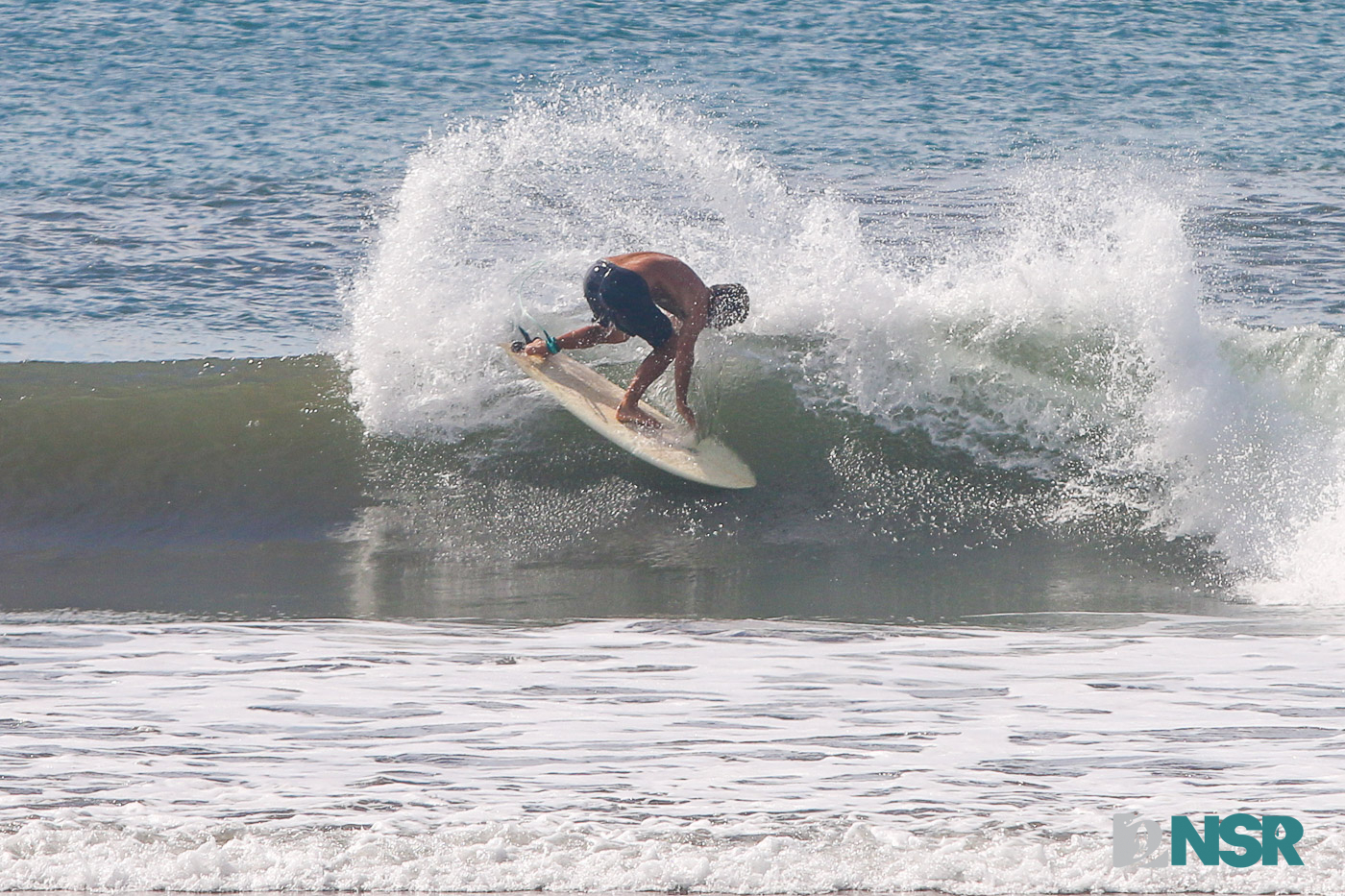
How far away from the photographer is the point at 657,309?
7.46 metres

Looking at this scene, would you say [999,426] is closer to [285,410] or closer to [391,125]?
[285,410]

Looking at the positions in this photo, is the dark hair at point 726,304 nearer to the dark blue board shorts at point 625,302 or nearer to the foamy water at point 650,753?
the dark blue board shorts at point 625,302

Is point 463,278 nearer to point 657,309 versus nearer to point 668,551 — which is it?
point 657,309

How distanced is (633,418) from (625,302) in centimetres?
76

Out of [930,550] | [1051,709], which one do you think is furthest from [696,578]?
[1051,709]

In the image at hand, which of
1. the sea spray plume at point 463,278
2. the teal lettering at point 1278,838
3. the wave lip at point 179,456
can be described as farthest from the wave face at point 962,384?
the teal lettering at point 1278,838

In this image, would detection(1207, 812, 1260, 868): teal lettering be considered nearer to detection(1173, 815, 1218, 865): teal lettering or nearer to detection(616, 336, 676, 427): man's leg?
detection(1173, 815, 1218, 865): teal lettering

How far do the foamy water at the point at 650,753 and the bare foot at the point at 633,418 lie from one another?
6.16 ft

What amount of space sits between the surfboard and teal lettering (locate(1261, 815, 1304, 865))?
13.5ft

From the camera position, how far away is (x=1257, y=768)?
4395 mm

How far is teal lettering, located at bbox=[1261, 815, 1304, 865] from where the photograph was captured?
379cm

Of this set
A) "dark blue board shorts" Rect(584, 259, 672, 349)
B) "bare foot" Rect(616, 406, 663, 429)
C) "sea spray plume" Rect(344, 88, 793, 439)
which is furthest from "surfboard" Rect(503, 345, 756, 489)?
"dark blue board shorts" Rect(584, 259, 672, 349)

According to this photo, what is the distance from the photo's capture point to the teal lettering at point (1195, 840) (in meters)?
3.82

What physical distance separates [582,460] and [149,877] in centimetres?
459
